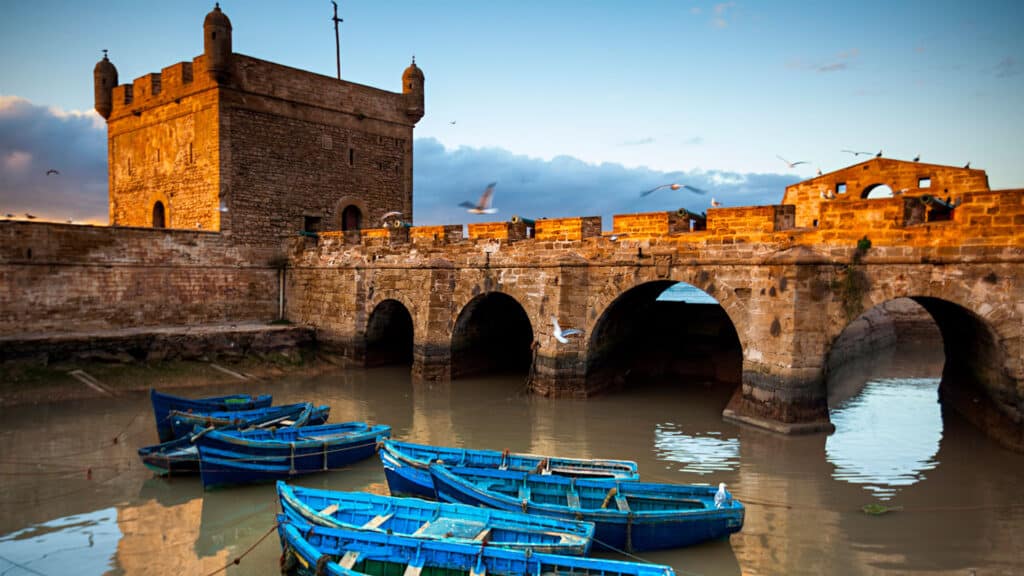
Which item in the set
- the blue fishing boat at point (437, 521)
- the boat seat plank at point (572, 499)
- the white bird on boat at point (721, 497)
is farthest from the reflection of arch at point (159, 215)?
the white bird on boat at point (721, 497)

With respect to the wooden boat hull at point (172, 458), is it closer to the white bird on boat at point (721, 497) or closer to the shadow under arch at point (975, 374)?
the white bird on boat at point (721, 497)

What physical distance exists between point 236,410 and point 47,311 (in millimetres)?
7868

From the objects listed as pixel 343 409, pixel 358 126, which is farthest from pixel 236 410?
pixel 358 126

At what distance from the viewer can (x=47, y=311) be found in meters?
16.0

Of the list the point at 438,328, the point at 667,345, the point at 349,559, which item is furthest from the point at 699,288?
the point at 349,559

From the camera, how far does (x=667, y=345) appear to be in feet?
59.9

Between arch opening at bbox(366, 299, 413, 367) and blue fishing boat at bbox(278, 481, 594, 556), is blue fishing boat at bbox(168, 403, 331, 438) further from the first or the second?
arch opening at bbox(366, 299, 413, 367)

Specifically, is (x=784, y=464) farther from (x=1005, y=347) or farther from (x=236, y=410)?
(x=236, y=410)

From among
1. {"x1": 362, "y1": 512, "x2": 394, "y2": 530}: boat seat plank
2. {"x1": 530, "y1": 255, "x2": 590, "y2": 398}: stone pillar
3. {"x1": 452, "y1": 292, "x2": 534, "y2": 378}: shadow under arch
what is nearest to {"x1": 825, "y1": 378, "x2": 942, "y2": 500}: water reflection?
{"x1": 530, "y1": 255, "x2": 590, "y2": 398}: stone pillar

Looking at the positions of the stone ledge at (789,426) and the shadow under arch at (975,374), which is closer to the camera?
the shadow under arch at (975,374)

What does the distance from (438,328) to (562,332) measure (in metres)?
4.10

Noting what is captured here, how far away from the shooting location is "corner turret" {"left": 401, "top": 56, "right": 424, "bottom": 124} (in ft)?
78.0

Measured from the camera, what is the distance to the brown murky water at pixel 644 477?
7.23m

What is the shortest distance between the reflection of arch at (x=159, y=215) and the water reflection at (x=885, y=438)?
22011 millimetres
